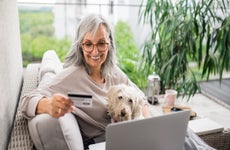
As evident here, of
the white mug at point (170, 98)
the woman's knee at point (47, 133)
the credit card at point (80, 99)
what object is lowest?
the white mug at point (170, 98)

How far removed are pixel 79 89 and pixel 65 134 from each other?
0.31 meters

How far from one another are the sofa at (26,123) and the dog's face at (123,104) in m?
0.44

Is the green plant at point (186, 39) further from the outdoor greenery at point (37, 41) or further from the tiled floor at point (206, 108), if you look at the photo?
the outdoor greenery at point (37, 41)

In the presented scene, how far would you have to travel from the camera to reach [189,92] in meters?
2.38

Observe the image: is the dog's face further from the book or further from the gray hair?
the book

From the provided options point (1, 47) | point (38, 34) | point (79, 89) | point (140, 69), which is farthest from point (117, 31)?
point (1, 47)

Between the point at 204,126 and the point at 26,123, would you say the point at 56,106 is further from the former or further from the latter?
the point at 204,126

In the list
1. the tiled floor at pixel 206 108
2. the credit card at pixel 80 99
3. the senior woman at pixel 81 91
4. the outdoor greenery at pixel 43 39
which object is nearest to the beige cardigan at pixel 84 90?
the senior woman at pixel 81 91

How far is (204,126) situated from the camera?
6.01 feet

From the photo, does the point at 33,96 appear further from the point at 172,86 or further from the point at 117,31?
the point at 117,31

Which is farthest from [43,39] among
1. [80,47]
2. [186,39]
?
[80,47]

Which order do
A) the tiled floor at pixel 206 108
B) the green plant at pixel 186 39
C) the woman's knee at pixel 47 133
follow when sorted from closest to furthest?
the woman's knee at pixel 47 133 → the tiled floor at pixel 206 108 → the green plant at pixel 186 39

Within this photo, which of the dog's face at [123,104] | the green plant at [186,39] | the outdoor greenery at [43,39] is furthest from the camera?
the outdoor greenery at [43,39]

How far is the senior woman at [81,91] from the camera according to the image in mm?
1154
